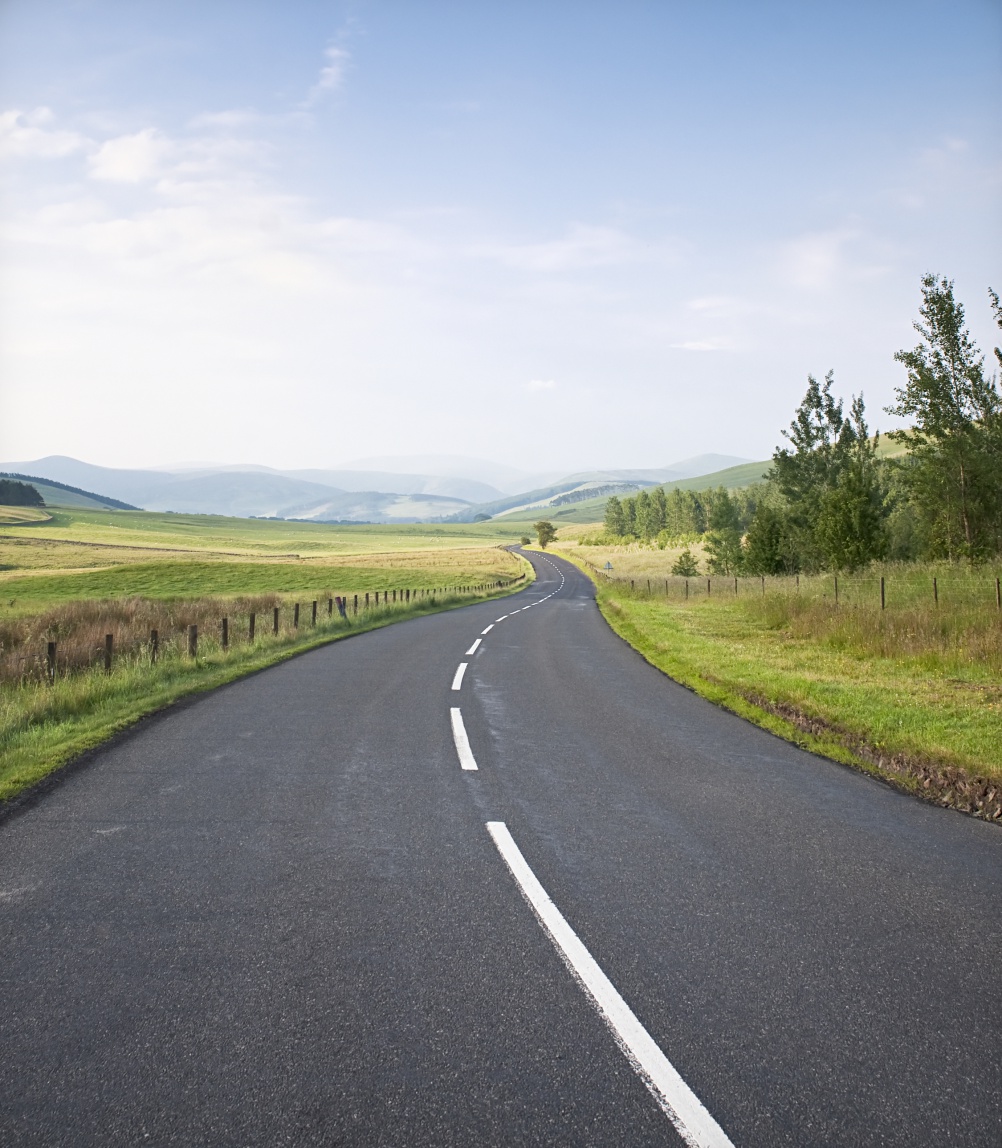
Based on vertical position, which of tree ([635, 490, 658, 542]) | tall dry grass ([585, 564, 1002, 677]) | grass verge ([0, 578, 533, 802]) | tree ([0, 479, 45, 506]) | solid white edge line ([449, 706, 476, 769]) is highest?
tree ([0, 479, 45, 506])

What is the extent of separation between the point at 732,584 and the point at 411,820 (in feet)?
101

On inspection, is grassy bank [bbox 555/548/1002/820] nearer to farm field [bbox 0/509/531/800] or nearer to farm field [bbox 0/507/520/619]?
farm field [bbox 0/509/531/800]

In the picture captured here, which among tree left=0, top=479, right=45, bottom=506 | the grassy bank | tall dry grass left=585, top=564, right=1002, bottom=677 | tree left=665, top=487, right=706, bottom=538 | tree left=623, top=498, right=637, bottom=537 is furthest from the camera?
tree left=0, top=479, right=45, bottom=506

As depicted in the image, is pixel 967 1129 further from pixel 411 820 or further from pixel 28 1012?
pixel 411 820

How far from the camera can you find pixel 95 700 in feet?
37.8

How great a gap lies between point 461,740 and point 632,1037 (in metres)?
5.99

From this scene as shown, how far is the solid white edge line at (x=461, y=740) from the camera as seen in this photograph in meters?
8.22

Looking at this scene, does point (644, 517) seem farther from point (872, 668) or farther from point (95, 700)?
point (95, 700)

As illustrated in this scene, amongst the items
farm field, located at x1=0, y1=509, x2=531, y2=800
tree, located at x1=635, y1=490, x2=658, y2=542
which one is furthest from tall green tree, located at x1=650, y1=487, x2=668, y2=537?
farm field, located at x1=0, y1=509, x2=531, y2=800

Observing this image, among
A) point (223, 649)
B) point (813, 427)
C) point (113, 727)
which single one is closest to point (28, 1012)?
point (113, 727)

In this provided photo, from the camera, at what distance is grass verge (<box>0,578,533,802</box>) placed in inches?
322

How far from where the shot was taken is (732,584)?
35000 mm

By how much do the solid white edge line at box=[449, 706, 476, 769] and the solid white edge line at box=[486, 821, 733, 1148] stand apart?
3194 millimetres

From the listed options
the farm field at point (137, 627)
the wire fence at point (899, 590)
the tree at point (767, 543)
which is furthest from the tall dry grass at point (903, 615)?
the tree at point (767, 543)
